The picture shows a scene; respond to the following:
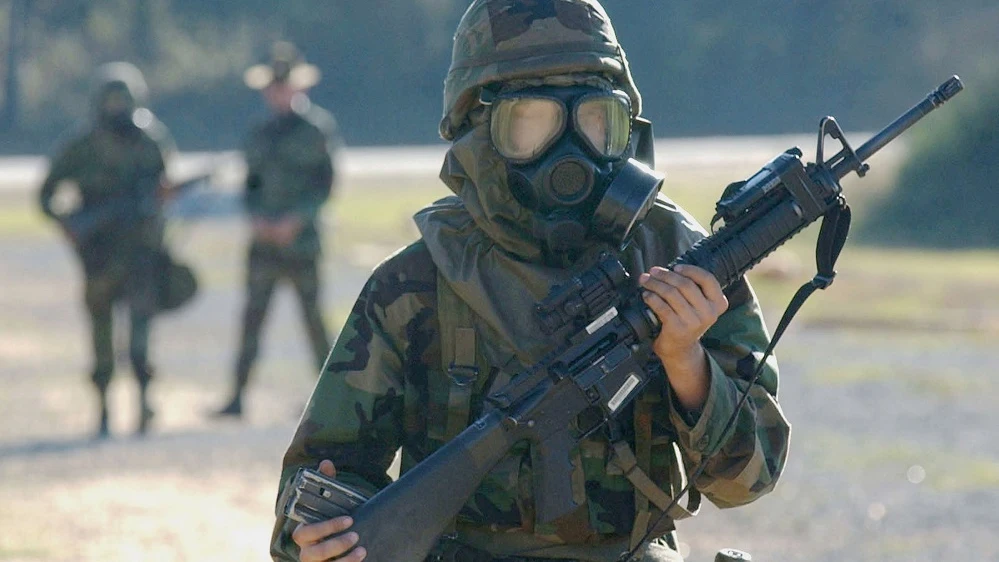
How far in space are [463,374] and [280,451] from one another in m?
6.86

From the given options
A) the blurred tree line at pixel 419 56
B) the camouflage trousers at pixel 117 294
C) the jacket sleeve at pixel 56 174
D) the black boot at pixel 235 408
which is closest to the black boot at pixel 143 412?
the camouflage trousers at pixel 117 294

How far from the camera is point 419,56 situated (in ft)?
150

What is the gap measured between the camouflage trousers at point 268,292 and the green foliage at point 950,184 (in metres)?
12.4

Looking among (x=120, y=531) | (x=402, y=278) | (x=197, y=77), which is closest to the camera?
(x=402, y=278)

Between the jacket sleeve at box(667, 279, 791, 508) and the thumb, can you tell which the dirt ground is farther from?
the thumb

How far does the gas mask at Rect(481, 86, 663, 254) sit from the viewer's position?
333 cm

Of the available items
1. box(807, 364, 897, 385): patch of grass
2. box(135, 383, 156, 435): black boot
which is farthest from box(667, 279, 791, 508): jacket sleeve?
box(807, 364, 897, 385): patch of grass

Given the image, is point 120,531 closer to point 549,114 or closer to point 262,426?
point 262,426

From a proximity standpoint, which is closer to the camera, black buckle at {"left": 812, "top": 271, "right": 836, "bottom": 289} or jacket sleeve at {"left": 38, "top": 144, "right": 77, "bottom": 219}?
black buckle at {"left": 812, "top": 271, "right": 836, "bottom": 289}

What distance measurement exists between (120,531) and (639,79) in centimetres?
3800

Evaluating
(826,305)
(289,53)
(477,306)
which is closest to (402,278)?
(477,306)

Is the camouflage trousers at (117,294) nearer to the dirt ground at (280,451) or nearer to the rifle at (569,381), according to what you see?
the dirt ground at (280,451)

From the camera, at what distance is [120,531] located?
8188 millimetres

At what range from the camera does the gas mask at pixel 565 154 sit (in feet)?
10.9
